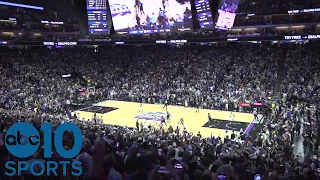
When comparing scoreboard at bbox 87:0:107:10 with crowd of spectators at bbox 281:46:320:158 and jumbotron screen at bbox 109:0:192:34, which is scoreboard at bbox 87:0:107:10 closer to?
jumbotron screen at bbox 109:0:192:34

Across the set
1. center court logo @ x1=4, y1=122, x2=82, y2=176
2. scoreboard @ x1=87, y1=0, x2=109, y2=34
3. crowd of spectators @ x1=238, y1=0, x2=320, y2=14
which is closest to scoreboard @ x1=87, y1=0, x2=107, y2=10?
scoreboard @ x1=87, y1=0, x2=109, y2=34

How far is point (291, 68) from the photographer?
112 ft

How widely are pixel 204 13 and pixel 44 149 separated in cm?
3157

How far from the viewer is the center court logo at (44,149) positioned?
220 inches

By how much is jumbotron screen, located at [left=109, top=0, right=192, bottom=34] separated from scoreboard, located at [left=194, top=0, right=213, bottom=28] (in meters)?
1.43

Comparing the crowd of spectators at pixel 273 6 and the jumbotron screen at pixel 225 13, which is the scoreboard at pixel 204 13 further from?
the crowd of spectators at pixel 273 6

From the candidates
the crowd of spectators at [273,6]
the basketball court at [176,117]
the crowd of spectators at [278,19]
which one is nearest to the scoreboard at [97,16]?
the basketball court at [176,117]

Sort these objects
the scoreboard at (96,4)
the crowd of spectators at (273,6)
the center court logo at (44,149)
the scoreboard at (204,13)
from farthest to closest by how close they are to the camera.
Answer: the scoreboard at (96,4), the crowd of spectators at (273,6), the scoreboard at (204,13), the center court logo at (44,149)

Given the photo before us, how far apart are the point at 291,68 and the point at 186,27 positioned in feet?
44.7

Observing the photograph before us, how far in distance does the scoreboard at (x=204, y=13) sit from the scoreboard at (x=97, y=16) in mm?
14583

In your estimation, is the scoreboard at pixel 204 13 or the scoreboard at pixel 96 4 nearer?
the scoreboard at pixel 204 13

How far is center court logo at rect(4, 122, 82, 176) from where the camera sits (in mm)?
5590

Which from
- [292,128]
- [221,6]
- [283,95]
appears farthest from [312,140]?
[221,6]

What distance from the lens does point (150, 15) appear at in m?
38.7
